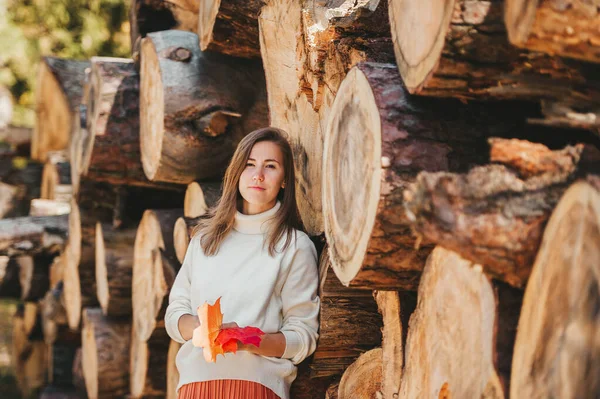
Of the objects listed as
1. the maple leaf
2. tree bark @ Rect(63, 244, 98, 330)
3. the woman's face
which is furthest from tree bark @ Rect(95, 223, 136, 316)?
the maple leaf

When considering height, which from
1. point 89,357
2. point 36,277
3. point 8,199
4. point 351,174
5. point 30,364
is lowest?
point 30,364

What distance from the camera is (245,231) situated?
2271 mm

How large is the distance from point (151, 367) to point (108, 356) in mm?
538

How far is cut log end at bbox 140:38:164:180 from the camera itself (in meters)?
2.83

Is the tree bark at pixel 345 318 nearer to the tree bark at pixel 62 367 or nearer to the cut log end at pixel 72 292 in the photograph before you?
the cut log end at pixel 72 292

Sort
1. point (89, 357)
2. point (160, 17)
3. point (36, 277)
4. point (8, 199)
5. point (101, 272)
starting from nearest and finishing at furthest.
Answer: point (160, 17)
point (101, 272)
point (89, 357)
point (36, 277)
point (8, 199)

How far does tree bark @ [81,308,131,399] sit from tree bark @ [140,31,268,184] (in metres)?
1.16

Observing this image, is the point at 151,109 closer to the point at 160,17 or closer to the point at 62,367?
the point at 160,17

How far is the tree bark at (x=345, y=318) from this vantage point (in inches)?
81.5

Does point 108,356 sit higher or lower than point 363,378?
lower

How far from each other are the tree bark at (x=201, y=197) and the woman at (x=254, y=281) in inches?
16.8

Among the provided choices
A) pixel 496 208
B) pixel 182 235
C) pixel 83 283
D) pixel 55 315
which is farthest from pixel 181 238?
pixel 55 315

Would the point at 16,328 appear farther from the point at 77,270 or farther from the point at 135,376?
the point at 135,376

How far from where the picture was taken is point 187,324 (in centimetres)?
217
